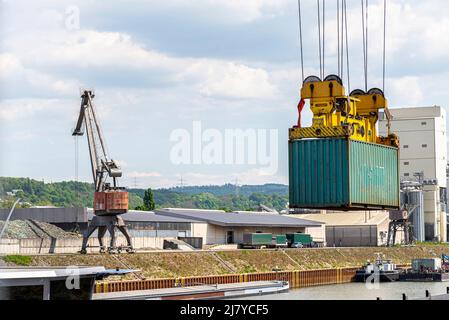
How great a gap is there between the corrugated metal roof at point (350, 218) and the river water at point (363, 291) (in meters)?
38.3

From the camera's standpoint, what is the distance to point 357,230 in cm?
14000

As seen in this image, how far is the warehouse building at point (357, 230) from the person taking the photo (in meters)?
139

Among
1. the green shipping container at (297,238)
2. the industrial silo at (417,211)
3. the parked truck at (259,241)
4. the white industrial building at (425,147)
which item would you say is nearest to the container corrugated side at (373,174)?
the parked truck at (259,241)

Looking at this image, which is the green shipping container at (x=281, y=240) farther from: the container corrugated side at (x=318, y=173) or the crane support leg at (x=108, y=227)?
the container corrugated side at (x=318, y=173)

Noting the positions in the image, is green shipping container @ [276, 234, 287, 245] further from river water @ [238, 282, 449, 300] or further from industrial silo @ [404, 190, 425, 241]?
industrial silo @ [404, 190, 425, 241]

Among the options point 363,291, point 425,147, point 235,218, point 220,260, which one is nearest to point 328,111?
point 363,291

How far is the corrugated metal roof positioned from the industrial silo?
29.9 feet

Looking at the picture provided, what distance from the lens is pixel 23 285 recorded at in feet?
111

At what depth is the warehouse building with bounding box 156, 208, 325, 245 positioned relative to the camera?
111562 millimetres

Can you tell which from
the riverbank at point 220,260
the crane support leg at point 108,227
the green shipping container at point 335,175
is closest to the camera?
the green shipping container at point 335,175

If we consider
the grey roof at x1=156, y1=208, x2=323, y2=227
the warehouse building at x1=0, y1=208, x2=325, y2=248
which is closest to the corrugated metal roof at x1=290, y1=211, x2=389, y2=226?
the warehouse building at x1=0, y1=208, x2=325, y2=248

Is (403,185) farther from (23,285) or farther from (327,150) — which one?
(23,285)

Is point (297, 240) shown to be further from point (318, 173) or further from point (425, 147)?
point (318, 173)
